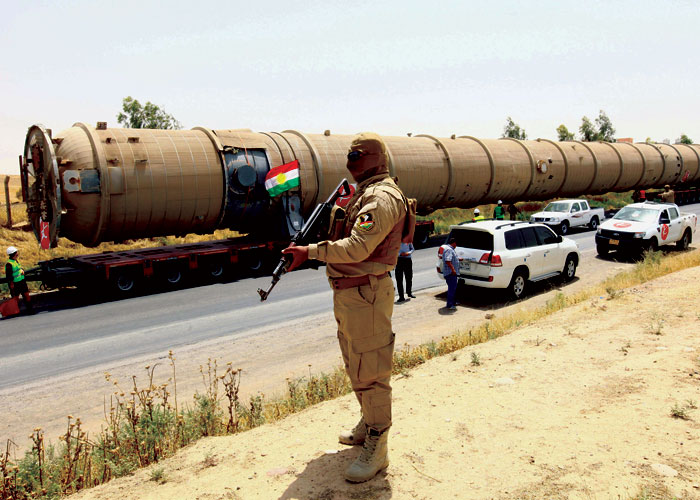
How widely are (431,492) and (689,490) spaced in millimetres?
1735

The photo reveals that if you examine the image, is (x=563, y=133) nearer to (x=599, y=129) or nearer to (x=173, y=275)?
(x=599, y=129)

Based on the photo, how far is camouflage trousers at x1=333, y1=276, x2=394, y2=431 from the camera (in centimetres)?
400

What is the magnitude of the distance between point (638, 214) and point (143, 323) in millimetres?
15558

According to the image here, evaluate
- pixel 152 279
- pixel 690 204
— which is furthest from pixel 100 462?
pixel 690 204

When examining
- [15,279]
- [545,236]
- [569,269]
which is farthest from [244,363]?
[569,269]

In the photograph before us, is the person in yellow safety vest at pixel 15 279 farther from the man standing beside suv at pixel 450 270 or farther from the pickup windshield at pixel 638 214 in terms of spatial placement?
the pickup windshield at pixel 638 214

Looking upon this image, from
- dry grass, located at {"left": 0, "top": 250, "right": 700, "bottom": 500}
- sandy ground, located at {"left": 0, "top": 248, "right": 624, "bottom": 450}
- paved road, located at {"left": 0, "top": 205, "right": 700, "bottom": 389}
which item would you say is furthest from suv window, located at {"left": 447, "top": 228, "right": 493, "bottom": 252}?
dry grass, located at {"left": 0, "top": 250, "right": 700, "bottom": 500}

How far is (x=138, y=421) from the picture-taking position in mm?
5031

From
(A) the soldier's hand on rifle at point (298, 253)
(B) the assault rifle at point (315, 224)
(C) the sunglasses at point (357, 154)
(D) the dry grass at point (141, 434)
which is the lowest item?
(D) the dry grass at point (141, 434)

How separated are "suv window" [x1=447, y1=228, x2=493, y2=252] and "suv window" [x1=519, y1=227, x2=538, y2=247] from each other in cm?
112

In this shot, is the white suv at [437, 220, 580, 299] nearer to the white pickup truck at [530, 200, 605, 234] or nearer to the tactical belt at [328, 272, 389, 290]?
the tactical belt at [328, 272, 389, 290]

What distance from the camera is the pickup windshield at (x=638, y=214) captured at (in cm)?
1684

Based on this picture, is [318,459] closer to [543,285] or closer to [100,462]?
[100,462]

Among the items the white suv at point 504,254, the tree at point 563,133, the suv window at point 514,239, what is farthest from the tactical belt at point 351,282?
the tree at point 563,133
